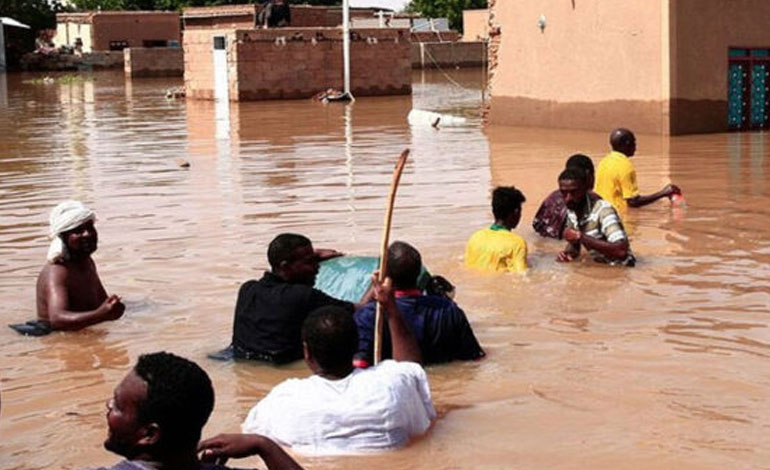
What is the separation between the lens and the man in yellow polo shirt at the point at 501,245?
8.98 metres

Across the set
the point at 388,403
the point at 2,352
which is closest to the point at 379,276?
the point at 388,403

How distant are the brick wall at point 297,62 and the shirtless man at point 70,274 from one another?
87.0ft

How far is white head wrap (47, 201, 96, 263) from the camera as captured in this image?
7.71 metres

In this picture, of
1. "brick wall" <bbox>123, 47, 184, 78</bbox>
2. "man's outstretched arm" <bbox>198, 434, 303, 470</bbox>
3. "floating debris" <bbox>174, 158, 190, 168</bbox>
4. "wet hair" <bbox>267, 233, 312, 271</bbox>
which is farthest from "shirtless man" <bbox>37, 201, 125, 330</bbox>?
"brick wall" <bbox>123, 47, 184, 78</bbox>

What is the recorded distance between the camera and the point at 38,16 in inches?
2670

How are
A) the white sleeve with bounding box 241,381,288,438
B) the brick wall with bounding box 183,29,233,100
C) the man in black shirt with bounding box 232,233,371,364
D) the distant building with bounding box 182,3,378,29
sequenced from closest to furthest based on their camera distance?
the white sleeve with bounding box 241,381,288,438, the man in black shirt with bounding box 232,233,371,364, the brick wall with bounding box 183,29,233,100, the distant building with bounding box 182,3,378,29

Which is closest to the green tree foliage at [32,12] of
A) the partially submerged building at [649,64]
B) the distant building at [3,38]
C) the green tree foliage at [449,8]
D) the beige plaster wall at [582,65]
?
the distant building at [3,38]

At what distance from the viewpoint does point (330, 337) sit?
5.25 metres

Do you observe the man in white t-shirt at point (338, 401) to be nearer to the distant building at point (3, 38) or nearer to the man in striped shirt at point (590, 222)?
the man in striped shirt at point (590, 222)

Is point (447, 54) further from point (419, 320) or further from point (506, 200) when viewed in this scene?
point (419, 320)

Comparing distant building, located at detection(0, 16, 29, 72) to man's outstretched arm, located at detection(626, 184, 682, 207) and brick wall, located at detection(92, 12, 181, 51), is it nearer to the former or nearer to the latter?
brick wall, located at detection(92, 12, 181, 51)

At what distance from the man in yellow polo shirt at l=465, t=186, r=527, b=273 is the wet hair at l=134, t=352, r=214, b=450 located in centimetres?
568

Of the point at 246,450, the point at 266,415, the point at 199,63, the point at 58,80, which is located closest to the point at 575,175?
the point at 266,415

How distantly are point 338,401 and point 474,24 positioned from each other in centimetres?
5870
